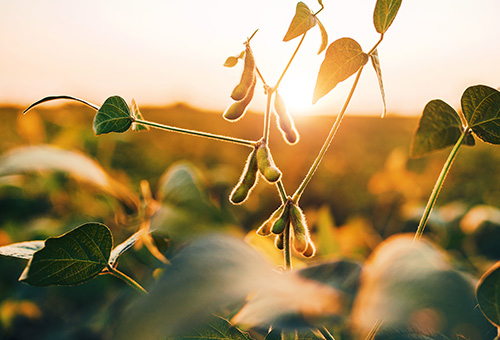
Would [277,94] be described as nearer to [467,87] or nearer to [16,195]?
[467,87]

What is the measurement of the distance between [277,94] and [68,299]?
1.52 m

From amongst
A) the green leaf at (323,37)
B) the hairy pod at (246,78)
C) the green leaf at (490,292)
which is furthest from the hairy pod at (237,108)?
the green leaf at (490,292)

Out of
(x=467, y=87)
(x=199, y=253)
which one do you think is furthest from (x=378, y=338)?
(x=467, y=87)

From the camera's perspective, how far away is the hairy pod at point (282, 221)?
45 centimetres

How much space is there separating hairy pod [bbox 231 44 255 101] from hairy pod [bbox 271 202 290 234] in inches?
6.5

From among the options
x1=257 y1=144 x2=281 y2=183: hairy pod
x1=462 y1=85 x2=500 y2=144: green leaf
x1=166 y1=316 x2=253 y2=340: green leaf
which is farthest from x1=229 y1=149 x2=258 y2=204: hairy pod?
x1=462 y1=85 x2=500 y2=144: green leaf

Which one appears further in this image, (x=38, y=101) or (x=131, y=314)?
(x=38, y=101)

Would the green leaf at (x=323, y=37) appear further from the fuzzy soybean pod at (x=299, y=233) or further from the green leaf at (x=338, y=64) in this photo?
the fuzzy soybean pod at (x=299, y=233)

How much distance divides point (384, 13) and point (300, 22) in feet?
0.34

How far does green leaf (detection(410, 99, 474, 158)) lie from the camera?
1.56 ft

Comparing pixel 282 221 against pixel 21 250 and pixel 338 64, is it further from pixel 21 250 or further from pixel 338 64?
pixel 21 250

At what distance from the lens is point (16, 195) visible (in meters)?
2.21

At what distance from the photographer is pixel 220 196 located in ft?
6.26

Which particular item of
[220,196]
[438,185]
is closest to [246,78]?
[438,185]
